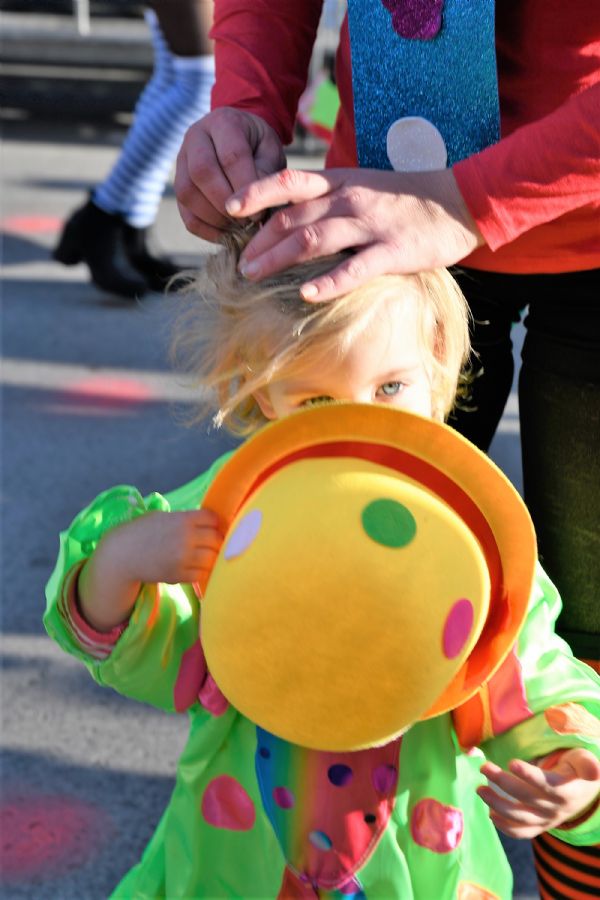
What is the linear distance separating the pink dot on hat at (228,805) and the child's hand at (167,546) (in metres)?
0.26

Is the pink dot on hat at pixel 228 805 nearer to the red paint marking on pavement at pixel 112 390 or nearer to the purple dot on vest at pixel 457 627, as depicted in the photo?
the purple dot on vest at pixel 457 627

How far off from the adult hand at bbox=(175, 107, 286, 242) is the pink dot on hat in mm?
550

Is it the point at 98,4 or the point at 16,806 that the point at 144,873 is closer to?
the point at 16,806

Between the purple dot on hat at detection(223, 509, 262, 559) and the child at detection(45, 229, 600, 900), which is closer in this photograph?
the purple dot on hat at detection(223, 509, 262, 559)

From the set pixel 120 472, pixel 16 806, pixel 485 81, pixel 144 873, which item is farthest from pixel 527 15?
pixel 120 472

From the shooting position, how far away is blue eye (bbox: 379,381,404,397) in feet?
3.76

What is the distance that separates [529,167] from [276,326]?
10.5 inches

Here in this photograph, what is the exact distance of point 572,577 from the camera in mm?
1369

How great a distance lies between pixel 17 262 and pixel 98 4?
311 centimetres

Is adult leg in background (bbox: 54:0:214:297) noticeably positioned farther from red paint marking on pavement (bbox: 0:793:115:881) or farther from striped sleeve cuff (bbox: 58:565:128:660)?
striped sleeve cuff (bbox: 58:565:128:660)

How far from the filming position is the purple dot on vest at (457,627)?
0.97 m

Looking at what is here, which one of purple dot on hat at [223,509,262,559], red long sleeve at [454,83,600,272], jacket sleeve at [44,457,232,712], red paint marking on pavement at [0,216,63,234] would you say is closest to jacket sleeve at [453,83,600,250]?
red long sleeve at [454,83,600,272]

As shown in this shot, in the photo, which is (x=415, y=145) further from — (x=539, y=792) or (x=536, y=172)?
(x=539, y=792)

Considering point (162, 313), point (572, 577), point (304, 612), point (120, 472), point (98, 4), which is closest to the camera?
point (304, 612)
